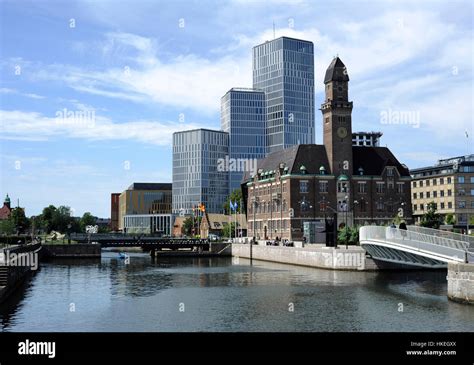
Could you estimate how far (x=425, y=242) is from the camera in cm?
5609

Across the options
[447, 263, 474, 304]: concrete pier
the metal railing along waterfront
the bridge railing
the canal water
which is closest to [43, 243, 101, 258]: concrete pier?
the canal water

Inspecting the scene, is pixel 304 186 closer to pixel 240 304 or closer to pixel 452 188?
pixel 452 188

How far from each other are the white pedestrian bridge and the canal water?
2.58 m

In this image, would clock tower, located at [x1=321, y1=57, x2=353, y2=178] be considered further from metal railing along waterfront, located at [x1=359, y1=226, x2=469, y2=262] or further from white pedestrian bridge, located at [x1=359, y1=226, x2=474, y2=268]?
metal railing along waterfront, located at [x1=359, y1=226, x2=469, y2=262]

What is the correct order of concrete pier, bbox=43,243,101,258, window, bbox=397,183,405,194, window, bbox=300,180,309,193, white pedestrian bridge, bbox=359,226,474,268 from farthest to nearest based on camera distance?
window, bbox=397,183,405,194, window, bbox=300,180,309,193, concrete pier, bbox=43,243,101,258, white pedestrian bridge, bbox=359,226,474,268

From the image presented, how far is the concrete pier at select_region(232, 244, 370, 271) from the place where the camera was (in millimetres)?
78938

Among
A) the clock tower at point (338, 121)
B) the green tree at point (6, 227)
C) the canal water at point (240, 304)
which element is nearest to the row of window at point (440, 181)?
the clock tower at point (338, 121)

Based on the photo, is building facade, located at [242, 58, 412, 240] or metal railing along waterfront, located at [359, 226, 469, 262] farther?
building facade, located at [242, 58, 412, 240]

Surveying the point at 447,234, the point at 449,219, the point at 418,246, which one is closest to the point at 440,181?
the point at 449,219

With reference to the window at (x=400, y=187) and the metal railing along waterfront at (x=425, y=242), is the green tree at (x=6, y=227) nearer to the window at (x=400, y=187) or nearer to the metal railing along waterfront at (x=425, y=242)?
the window at (x=400, y=187)

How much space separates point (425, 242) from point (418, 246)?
1754mm
